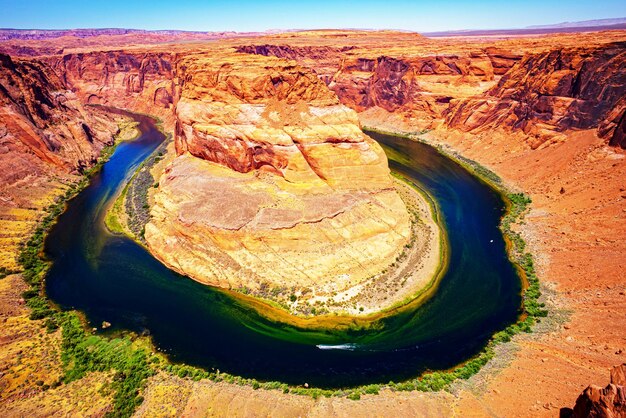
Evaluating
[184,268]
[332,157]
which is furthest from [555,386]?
[184,268]

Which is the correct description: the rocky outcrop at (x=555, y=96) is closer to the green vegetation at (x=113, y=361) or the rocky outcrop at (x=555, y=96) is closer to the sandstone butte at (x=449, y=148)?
the sandstone butte at (x=449, y=148)

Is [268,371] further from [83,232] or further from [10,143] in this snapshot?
[10,143]

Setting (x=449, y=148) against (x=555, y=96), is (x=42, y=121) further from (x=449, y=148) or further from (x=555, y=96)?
(x=555, y=96)

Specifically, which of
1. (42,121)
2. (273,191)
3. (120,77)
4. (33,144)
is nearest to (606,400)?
(273,191)

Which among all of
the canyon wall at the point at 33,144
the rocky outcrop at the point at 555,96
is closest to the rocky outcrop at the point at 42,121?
the canyon wall at the point at 33,144

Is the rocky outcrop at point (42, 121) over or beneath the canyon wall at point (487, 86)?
beneath
